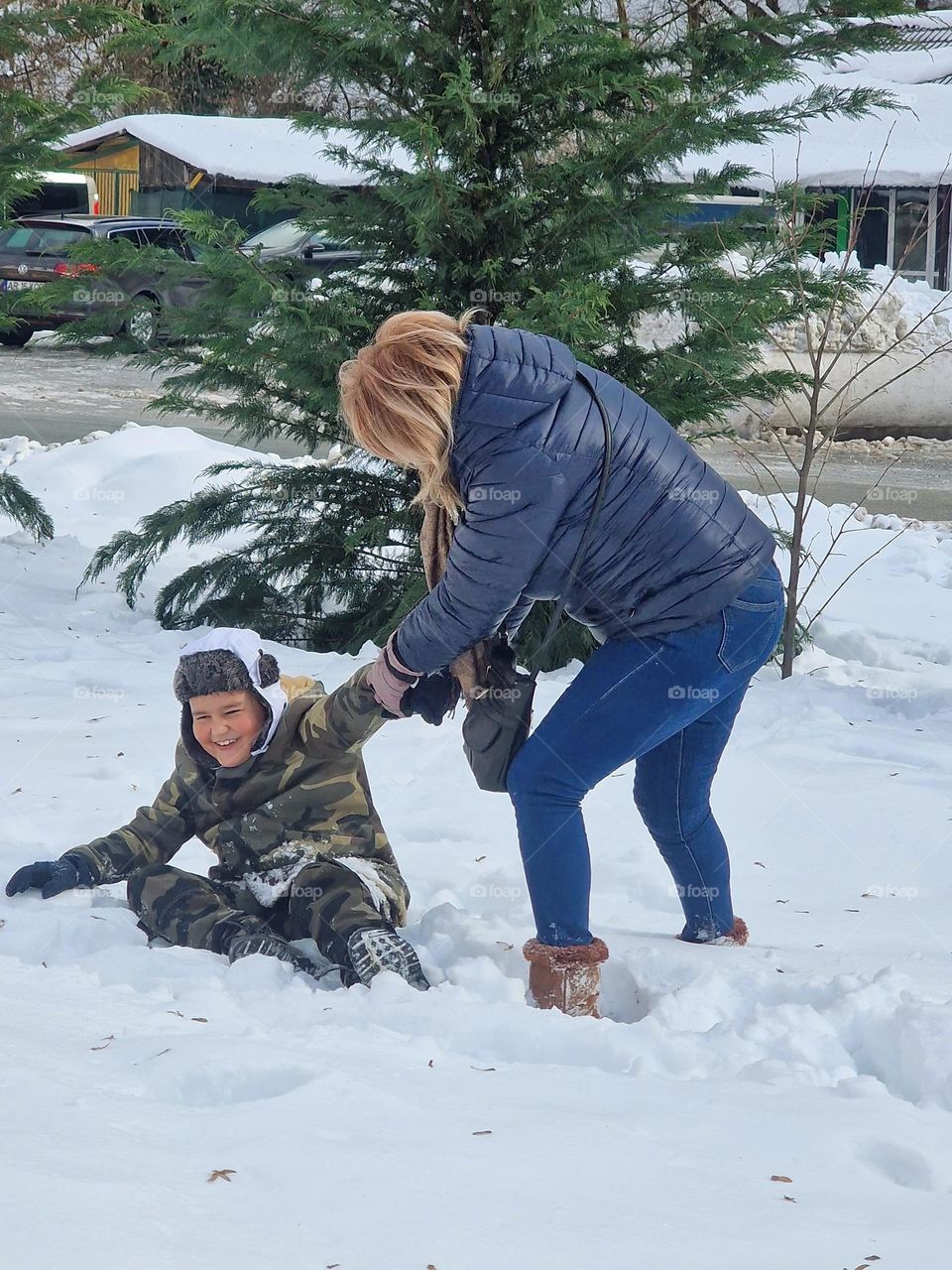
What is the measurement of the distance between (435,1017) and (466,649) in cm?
75

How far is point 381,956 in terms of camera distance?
304 centimetres

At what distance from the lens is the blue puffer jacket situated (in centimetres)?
254

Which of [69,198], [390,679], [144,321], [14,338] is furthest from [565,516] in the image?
[69,198]

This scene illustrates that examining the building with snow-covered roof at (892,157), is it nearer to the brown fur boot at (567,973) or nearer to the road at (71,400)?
the road at (71,400)

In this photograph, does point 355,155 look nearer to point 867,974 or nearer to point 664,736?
point 664,736

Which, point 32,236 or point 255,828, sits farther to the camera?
point 32,236

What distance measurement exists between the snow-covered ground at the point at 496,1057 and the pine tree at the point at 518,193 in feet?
5.15

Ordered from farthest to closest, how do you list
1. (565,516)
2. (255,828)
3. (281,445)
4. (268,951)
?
(281,445), (255,828), (268,951), (565,516)

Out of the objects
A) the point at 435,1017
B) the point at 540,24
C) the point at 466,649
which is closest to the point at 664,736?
the point at 466,649

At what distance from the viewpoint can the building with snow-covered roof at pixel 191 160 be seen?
24.9 m

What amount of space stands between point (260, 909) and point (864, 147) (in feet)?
70.2

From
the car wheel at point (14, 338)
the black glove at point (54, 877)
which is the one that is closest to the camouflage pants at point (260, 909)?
the black glove at point (54, 877)

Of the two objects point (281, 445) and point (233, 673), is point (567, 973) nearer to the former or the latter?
point (233, 673)

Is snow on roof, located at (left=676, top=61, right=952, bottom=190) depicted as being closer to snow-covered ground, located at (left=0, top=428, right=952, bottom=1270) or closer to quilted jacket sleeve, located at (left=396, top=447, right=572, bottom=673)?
snow-covered ground, located at (left=0, top=428, right=952, bottom=1270)
